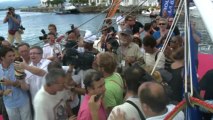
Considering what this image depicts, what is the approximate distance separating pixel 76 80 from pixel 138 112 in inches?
63.1

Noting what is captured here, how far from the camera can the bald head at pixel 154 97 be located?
2.20 meters

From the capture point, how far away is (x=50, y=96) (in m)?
3.02

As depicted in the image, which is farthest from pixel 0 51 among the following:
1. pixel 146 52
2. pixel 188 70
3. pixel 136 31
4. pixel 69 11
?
pixel 69 11

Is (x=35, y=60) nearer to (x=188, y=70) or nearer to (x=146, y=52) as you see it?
(x=146, y=52)

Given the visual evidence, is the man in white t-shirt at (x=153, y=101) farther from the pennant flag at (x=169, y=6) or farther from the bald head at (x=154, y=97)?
the pennant flag at (x=169, y=6)

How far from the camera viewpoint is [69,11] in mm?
94625

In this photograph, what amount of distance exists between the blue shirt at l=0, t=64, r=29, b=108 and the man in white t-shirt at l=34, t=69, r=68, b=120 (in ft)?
3.39

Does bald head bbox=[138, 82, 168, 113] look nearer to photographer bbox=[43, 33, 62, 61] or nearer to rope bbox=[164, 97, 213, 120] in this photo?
rope bbox=[164, 97, 213, 120]

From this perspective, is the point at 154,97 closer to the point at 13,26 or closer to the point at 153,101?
the point at 153,101

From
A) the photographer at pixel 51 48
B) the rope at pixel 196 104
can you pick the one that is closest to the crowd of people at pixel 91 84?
the rope at pixel 196 104

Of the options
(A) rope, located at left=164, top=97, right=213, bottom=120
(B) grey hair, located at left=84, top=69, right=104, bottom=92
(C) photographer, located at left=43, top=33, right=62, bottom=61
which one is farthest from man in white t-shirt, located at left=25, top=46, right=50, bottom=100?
(A) rope, located at left=164, top=97, right=213, bottom=120

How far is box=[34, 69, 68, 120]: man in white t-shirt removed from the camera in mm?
2938

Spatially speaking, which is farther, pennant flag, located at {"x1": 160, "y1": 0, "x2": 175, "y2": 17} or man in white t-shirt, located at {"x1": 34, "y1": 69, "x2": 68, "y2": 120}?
pennant flag, located at {"x1": 160, "y1": 0, "x2": 175, "y2": 17}

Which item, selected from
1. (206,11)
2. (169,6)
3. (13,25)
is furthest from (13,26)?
(206,11)
